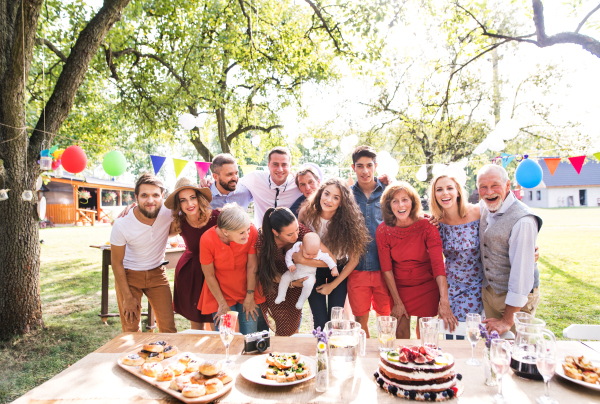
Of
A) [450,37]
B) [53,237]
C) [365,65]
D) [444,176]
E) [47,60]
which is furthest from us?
[53,237]

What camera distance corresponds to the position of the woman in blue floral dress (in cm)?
288

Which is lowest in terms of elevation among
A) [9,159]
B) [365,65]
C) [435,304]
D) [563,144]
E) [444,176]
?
[435,304]

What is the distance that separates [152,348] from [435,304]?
2.20 metres

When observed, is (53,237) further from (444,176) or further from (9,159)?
(444,176)

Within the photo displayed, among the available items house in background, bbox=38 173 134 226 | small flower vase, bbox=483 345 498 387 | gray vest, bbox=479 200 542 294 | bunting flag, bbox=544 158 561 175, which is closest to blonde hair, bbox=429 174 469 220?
gray vest, bbox=479 200 542 294

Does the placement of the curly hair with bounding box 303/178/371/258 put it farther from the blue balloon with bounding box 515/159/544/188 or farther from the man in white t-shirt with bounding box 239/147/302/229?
the blue balloon with bounding box 515/159/544/188

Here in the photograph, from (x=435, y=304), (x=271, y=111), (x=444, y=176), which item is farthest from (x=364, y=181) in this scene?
(x=271, y=111)

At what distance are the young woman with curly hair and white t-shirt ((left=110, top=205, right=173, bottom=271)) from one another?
130 cm

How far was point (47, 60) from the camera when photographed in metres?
8.19

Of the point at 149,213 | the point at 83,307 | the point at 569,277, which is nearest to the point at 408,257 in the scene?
the point at 149,213

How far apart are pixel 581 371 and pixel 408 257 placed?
55.7 inches

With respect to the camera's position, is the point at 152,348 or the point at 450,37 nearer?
the point at 152,348

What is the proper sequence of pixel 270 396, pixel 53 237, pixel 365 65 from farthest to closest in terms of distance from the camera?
pixel 53 237
pixel 365 65
pixel 270 396

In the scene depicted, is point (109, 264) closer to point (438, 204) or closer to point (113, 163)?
point (113, 163)
